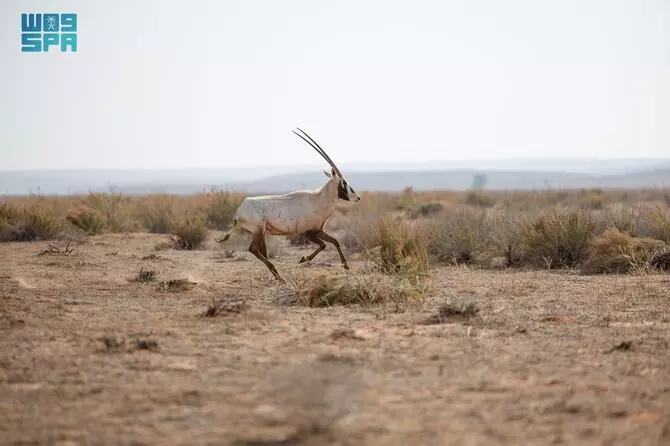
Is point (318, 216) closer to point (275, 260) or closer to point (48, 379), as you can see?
point (275, 260)

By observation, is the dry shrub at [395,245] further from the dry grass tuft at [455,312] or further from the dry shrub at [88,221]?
the dry shrub at [88,221]

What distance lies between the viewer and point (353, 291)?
972 centimetres

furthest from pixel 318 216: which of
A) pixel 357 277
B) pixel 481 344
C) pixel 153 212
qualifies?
pixel 153 212

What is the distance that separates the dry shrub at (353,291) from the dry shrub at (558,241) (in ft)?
16.7

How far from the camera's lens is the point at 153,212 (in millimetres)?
25234

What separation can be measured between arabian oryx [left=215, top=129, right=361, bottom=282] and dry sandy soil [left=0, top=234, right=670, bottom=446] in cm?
88

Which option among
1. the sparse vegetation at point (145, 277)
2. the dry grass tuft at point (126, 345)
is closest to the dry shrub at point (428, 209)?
the sparse vegetation at point (145, 277)

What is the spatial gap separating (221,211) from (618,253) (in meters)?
14.6

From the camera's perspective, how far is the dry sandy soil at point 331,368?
15.9 ft

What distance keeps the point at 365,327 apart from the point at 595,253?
6.75 m

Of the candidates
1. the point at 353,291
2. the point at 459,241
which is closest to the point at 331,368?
the point at 353,291

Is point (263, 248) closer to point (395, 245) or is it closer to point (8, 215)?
point (395, 245)

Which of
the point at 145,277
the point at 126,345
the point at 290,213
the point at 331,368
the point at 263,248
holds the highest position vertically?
the point at 290,213

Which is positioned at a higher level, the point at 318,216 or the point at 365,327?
the point at 318,216
